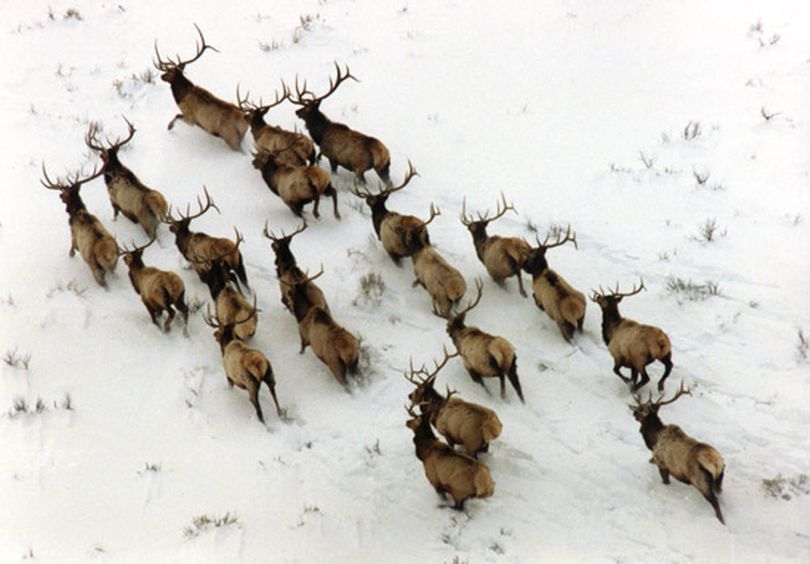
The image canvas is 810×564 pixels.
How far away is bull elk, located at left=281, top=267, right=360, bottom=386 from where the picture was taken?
8.62 metres

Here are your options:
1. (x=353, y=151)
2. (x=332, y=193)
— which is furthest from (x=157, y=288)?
(x=353, y=151)

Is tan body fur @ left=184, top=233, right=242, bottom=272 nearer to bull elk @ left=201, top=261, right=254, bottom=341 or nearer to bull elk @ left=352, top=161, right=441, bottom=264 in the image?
bull elk @ left=201, top=261, right=254, bottom=341

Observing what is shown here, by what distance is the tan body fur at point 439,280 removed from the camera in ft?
31.1

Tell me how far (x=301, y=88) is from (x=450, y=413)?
7.84 metres

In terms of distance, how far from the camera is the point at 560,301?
9141 mm

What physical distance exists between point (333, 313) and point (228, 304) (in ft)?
4.16

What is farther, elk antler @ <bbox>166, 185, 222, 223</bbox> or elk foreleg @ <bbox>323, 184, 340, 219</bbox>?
elk foreleg @ <bbox>323, 184, 340, 219</bbox>

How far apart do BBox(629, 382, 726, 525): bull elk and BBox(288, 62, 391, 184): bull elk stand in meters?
4.98

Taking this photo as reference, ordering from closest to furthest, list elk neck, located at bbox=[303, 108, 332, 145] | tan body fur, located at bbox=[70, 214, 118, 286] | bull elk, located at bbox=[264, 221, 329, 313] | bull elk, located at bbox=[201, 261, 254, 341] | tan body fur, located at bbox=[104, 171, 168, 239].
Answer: bull elk, located at bbox=[201, 261, 254, 341] < bull elk, located at bbox=[264, 221, 329, 313] < tan body fur, located at bbox=[70, 214, 118, 286] < tan body fur, located at bbox=[104, 171, 168, 239] < elk neck, located at bbox=[303, 108, 332, 145]

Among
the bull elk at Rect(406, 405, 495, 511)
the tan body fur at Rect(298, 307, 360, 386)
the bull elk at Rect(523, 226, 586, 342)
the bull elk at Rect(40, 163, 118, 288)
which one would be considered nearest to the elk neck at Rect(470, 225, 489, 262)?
the bull elk at Rect(523, 226, 586, 342)

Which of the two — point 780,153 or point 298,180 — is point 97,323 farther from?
point 780,153

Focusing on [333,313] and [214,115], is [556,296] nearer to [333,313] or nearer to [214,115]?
[333,313]

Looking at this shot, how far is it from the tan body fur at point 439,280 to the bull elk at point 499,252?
41cm

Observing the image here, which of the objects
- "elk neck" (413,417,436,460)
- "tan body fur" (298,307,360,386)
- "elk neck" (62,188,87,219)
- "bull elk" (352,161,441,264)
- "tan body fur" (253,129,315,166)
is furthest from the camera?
"tan body fur" (253,129,315,166)
